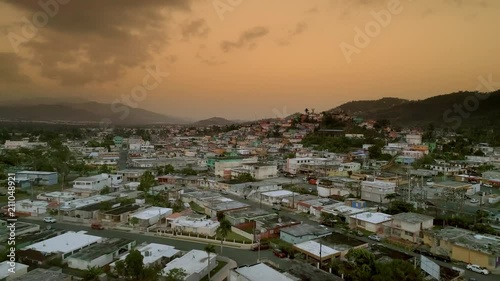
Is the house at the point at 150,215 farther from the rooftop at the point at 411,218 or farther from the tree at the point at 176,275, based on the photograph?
the rooftop at the point at 411,218

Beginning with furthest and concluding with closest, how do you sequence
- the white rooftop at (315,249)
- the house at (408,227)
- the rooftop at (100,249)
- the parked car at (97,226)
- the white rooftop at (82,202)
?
the white rooftop at (82,202), the parked car at (97,226), the house at (408,227), the white rooftop at (315,249), the rooftop at (100,249)

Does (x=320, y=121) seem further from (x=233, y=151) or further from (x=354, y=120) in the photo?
(x=233, y=151)

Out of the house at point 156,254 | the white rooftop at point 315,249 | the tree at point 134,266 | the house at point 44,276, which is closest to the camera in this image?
the tree at point 134,266

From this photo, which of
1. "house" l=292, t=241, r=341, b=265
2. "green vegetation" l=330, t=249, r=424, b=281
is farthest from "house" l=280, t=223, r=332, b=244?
"green vegetation" l=330, t=249, r=424, b=281

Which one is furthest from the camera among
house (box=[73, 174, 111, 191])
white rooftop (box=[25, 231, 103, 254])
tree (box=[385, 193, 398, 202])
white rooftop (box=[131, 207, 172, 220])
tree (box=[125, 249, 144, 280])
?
house (box=[73, 174, 111, 191])

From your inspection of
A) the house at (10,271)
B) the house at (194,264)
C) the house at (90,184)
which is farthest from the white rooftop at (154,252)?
the house at (90,184)

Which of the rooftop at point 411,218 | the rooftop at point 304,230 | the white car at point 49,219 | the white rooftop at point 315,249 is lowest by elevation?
the white car at point 49,219

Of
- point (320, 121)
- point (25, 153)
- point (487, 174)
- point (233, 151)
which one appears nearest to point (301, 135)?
point (320, 121)

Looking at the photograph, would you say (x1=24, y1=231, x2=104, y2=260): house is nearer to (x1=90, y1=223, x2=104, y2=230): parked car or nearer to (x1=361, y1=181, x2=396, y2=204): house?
(x1=90, y1=223, x2=104, y2=230): parked car
